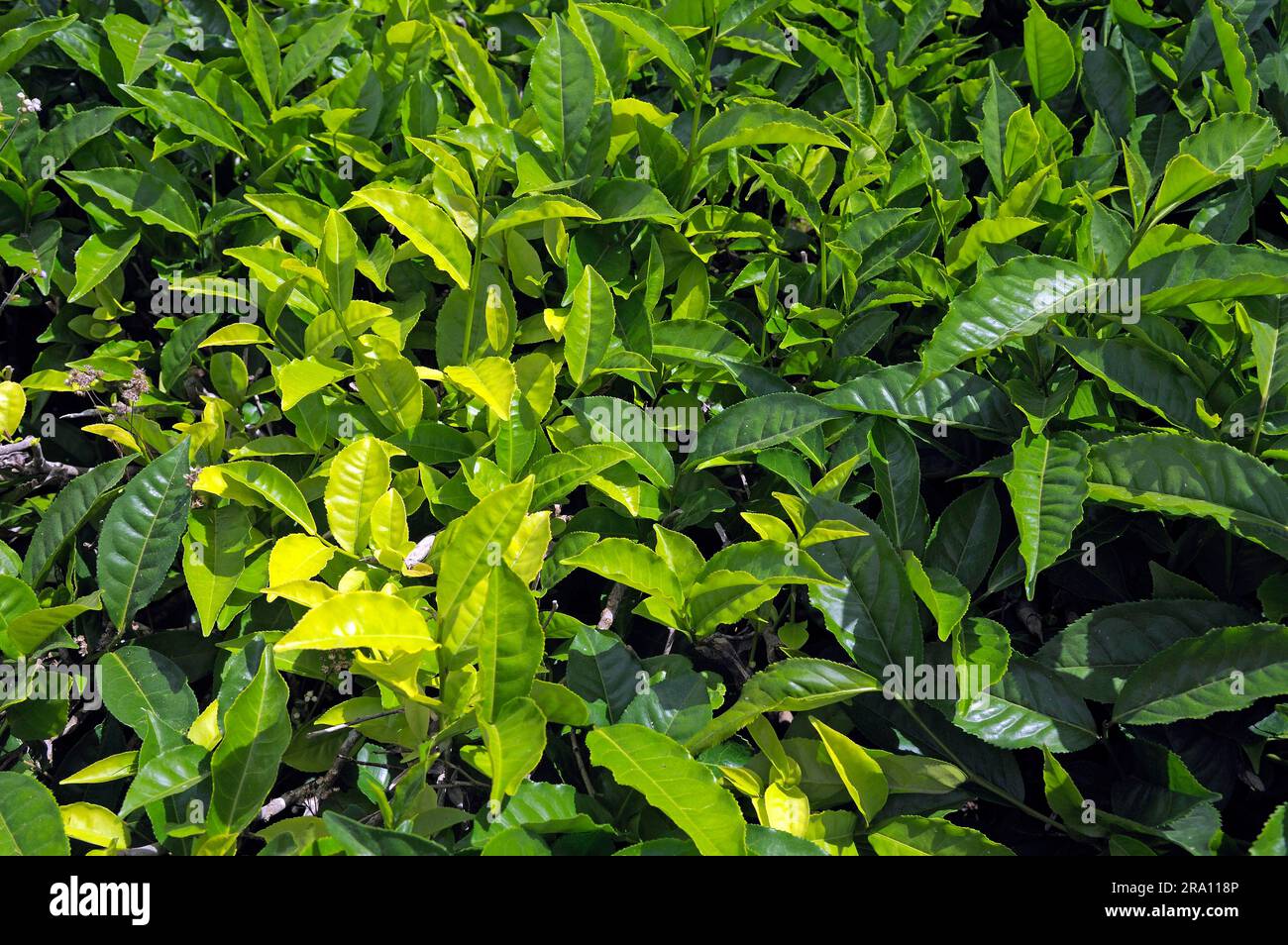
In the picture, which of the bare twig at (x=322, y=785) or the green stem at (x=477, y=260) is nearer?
the bare twig at (x=322, y=785)

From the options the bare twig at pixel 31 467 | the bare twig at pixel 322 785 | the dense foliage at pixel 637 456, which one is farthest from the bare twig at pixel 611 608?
the bare twig at pixel 31 467

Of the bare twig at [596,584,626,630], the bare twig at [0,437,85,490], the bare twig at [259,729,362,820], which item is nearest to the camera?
the bare twig at [259,729,362,820]

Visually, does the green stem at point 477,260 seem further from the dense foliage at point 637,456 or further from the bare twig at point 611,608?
the bare twig at point 611,608

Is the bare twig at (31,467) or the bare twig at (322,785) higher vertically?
the bare twig at (31,467)

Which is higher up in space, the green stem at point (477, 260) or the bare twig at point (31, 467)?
the green stem at point (477, 260)

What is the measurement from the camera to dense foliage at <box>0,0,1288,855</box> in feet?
4.93

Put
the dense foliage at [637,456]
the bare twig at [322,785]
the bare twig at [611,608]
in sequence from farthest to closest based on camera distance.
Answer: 1. the bare twig at [611,608]
2. the bare twig at [322,785]
3. the dense foliage at [637,456]

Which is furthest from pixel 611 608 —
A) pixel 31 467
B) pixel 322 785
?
pixel 31 467

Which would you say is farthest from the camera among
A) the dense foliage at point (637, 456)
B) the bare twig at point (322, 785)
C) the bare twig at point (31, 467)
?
the bare twig at point (31, 467)

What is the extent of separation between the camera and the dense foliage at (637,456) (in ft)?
4.93

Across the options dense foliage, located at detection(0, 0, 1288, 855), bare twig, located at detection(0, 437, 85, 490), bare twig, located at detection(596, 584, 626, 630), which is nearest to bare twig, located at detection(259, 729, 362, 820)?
dense foliage, located at detection(0, 0, 1288, 855)

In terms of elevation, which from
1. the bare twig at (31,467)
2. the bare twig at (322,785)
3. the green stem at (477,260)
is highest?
the green stem at (477,260)

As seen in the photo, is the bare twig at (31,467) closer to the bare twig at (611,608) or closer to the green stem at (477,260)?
the green stem at (477,260)

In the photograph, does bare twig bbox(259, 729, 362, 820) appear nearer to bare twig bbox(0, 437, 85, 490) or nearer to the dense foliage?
the dense foliage
